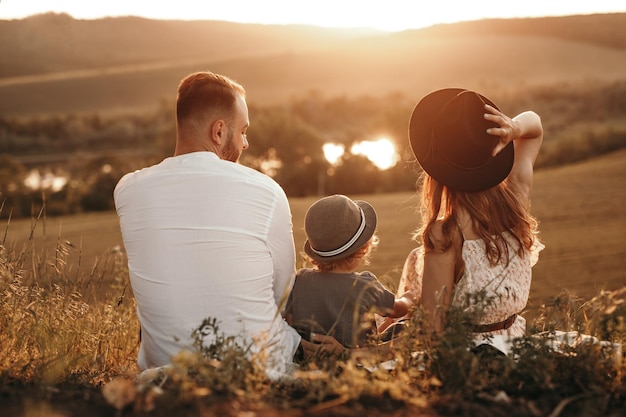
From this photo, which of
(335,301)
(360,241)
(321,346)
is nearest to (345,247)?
(360,241)

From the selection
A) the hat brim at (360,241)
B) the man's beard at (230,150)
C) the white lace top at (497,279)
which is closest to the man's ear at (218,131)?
the man's beard at (230,150)

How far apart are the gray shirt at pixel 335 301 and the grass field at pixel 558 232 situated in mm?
2285

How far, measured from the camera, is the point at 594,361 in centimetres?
269

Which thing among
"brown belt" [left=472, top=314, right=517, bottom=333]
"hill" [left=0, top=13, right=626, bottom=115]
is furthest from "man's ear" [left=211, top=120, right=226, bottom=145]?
"hill" [left=0, top=13, right=626, bottom=115]

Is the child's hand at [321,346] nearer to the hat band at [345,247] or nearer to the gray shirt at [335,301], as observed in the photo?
the gray shirt at [335,301]

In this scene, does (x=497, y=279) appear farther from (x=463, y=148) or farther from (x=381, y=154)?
(x=381, y=154)

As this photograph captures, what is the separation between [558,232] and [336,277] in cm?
786

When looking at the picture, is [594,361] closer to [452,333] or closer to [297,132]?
[452,333]

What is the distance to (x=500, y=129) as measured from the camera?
3.30 m

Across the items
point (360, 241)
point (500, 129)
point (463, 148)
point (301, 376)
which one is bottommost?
point (301, 376)

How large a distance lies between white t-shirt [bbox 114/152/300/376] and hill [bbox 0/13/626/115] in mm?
45015

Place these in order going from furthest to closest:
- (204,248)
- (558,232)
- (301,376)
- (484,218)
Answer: (558,232)
(484,218)
(204,248)
(301,376)

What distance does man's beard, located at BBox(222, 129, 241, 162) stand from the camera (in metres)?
3.35

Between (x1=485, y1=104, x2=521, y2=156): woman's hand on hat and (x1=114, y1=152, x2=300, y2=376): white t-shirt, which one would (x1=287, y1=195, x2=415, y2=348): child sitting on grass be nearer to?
(x1=114, y1=152, x2=300, y2=376): white t-shirt
